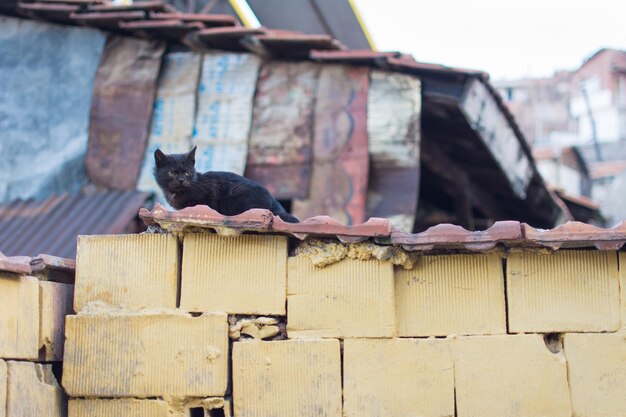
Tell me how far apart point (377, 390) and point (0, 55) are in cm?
633

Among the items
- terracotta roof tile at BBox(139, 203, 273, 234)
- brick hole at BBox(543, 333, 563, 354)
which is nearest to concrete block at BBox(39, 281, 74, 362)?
terracotta roof tile at BBox(139, 203, 273, 234)

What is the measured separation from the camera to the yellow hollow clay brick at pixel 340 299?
5.66 metres

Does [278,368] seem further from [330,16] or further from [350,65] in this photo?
[330,16]

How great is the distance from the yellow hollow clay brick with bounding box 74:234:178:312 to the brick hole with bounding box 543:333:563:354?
221cm

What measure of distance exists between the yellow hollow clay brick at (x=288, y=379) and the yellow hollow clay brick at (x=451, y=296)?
49cm

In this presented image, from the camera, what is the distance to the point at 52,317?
18.9 ft

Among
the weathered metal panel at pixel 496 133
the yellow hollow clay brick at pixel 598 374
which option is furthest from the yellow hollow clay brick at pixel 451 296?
the weathered metal panel at pixel 496 133

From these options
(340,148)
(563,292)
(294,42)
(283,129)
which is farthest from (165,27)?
(563,292)

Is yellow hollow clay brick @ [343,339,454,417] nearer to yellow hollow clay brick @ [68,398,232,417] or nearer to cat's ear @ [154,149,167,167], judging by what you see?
yellow hollow clay brick @ [68,398,232,417]

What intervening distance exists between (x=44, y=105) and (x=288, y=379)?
5.37 meters

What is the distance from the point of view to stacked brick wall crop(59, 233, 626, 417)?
562 cm

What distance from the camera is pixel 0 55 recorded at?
1009 centimetres

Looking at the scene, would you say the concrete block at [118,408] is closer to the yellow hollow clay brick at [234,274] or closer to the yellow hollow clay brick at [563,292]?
the yellow hollow clay brick at [234,274]

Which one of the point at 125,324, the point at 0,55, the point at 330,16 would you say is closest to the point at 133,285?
the point at 125,324
